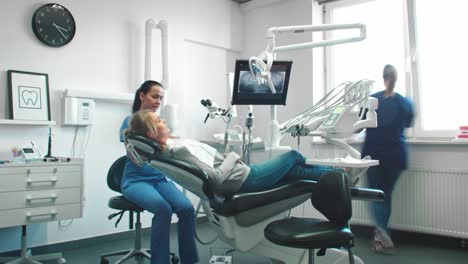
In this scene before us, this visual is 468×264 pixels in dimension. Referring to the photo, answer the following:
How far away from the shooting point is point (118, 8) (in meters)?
3.53

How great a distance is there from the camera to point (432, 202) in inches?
128

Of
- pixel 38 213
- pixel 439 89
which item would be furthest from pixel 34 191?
pixel 439 89

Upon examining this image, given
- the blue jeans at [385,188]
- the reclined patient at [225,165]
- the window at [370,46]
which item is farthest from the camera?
the window at [370,46]

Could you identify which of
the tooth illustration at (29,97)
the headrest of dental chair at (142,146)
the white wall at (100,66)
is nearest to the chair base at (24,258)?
the white wall at (100,66)

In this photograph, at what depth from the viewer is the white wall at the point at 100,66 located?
9.59 ft

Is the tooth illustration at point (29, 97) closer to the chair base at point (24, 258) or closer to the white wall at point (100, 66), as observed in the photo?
the white wall at point (100, 66)

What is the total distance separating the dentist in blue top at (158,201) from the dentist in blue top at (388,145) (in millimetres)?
1657

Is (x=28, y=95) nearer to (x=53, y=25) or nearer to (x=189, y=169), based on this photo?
(x=53, y=25)

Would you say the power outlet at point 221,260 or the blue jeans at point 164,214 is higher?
the blue jeans at point 164,214

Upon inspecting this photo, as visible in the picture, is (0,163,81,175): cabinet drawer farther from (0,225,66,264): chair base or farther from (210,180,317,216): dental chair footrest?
(210,180,317,216): dental chair footrest

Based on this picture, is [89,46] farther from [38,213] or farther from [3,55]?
[38,213]

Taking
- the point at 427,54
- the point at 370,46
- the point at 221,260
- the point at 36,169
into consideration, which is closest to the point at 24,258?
the point at 36,169

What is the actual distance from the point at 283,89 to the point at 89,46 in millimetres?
1720

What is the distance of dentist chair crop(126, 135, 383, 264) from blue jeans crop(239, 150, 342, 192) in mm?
105
